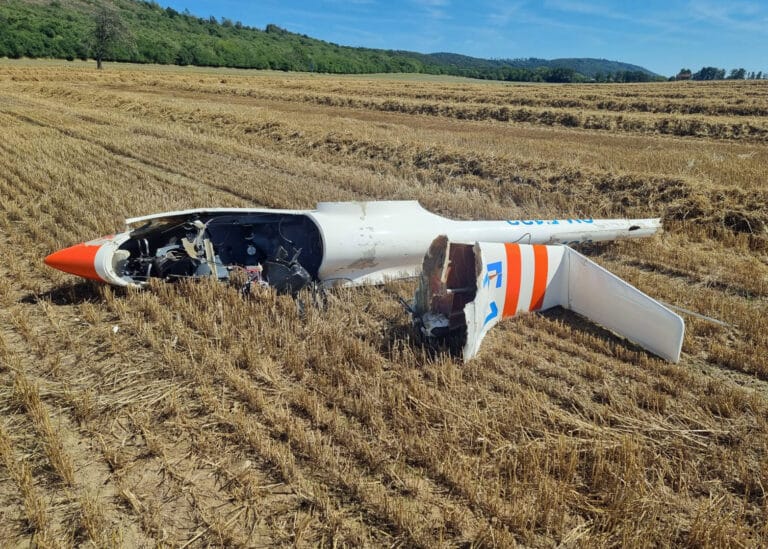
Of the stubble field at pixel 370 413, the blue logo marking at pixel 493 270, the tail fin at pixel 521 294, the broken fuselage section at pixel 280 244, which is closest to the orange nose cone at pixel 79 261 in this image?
the broken fuselage section at pixel 280 244

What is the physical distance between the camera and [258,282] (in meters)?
5.35

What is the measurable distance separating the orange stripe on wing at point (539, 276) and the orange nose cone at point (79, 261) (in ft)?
14.0

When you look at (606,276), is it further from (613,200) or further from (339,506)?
(613,200)

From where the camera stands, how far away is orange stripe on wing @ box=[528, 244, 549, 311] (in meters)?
4.96

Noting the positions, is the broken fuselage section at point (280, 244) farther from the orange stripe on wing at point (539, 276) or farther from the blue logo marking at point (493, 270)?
the blue logo marking at point (493, 270)

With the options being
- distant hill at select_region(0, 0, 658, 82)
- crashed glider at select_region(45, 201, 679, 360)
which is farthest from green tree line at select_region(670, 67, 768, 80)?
crashed glider at select_region(45, 201, 679, 360)

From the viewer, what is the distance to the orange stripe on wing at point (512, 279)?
4.70 m

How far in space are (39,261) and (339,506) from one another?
5.35 metres

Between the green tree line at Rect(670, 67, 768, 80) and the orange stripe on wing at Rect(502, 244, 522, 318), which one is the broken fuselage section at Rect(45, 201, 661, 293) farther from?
the green tree line at Rect(670, 67, 768, 80)

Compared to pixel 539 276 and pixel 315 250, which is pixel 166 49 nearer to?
pixel 315 250

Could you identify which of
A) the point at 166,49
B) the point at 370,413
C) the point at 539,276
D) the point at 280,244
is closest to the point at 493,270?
the point at 539,276

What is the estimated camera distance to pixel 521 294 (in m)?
4.98

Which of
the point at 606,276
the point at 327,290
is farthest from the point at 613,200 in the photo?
the point at 327,290

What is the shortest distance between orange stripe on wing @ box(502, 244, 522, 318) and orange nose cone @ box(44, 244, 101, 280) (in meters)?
3.97
